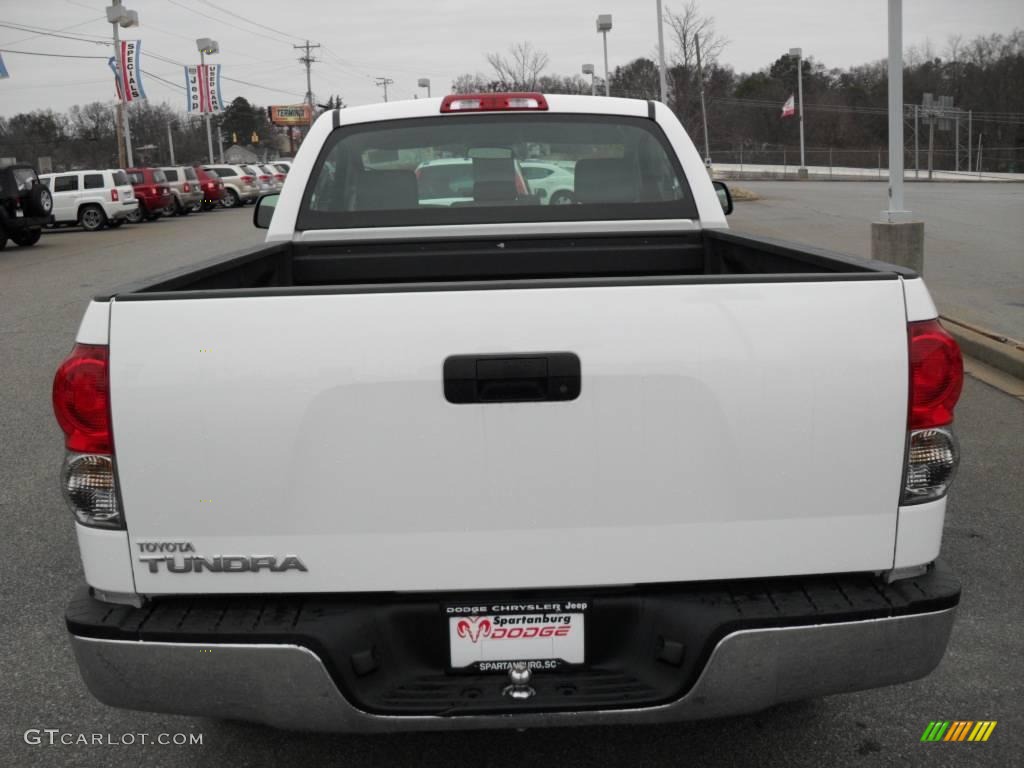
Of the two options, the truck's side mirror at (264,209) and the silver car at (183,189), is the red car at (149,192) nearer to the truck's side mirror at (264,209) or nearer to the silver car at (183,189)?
the silver car at (183,189)

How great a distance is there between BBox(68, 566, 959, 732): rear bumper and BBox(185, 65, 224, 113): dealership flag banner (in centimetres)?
6072

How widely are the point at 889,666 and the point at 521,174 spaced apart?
10.9ft

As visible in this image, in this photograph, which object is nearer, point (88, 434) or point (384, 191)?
point (88, 434)

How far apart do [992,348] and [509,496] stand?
766 centimetres

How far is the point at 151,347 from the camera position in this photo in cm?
243

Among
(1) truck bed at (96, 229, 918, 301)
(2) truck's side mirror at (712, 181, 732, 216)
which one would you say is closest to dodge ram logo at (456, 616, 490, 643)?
(1) truck bed at (96, 229, 918, 301)

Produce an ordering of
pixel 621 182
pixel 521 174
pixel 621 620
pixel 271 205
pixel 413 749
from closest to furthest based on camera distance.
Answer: pixel 621 620
pixel 413 749
pixel 621 182
pixel 521 174
pixel 271 205

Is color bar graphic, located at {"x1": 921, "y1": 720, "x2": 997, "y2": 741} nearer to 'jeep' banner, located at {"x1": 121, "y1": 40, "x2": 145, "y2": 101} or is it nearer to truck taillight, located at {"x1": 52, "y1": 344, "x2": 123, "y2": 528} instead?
truck taillight, located at {"x1": 52, "y1": 344, "x2": 123, "y2": 528}

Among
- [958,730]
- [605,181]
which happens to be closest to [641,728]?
[958,730]

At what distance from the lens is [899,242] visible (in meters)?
11.5

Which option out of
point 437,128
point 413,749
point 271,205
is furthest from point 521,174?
point 413,749

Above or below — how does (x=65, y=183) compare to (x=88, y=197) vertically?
above

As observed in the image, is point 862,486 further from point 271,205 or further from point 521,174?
point 271,205

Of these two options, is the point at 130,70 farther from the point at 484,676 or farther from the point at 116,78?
the point at 484,676
